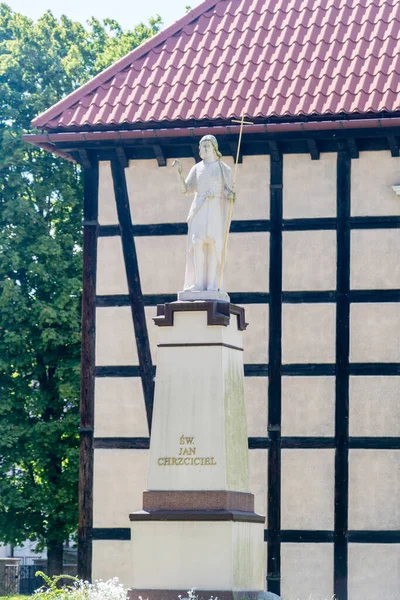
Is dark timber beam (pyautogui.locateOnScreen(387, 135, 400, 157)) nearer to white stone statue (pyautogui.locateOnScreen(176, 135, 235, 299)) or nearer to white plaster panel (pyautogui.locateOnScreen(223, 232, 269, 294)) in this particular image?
white plaster panel (pyautogui.locateOnScreen(223, 232, 269, 294))

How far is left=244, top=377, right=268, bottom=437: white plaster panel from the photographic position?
21453 mm

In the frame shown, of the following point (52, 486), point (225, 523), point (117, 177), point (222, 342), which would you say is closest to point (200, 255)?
point (222, 342)

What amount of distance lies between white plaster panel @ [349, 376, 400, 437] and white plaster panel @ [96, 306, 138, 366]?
9.30 feet

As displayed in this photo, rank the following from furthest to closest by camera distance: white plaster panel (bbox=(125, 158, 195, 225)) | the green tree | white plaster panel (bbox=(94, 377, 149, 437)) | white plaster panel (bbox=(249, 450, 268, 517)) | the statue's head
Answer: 1. the green tree
2. white plaster panel (bbox=(125, 158, 195, 225))
3. white plaster panel (bbox=(94, 377, 149, 437))
4. white plaster panel (bbox=(249, 450, 268, 517))
5. the statue's head

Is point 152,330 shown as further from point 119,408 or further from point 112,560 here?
point 112,560

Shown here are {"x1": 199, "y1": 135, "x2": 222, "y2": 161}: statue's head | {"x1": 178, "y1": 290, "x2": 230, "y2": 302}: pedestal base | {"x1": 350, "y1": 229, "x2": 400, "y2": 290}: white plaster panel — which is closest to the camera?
{"x1": 178, "y1": 290, "x2": 230, "y2": 302}: pedestal base

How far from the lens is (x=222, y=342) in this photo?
58.1 feet

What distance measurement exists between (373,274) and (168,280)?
2572mm

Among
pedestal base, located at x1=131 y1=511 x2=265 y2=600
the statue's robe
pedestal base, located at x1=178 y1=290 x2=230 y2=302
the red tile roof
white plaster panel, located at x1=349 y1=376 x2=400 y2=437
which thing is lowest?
pedestal base, located at x1=131 y1=511 x2=265 y2=600

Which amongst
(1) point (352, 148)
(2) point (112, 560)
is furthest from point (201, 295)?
(2) point (112, 560)

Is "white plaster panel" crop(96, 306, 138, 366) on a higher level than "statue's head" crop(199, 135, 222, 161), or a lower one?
lower

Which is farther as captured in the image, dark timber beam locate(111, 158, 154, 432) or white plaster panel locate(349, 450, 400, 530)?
dark timber beam locate(111, 158, 154, 432)

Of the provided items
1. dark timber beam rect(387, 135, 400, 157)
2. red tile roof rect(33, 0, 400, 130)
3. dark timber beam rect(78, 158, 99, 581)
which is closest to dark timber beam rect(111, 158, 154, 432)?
dark timber beam rect(78, 158, 99, 581)

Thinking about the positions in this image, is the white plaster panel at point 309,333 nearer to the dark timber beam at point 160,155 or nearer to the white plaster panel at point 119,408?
the white plaster panel at point 119,408
